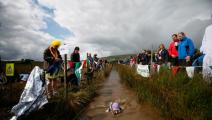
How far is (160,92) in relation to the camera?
6.34m

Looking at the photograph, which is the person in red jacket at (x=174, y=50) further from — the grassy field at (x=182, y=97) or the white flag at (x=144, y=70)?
the grassy field at (x=182, y=97)

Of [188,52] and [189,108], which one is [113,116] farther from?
[188,52]

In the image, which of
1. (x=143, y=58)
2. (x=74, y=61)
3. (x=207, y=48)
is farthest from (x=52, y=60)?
(x=143, y=58)

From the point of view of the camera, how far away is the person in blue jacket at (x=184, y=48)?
7.94 meters

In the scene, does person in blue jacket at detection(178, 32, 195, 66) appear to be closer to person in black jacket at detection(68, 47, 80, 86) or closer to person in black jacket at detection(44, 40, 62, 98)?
person in black jacket at detection(44, 40, 62, 98)

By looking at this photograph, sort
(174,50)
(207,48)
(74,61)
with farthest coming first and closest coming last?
1. (74,61)
2. (174,50)
3. (207,48)

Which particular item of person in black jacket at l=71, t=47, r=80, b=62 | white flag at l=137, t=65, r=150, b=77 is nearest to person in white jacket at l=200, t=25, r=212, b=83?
white flag at l=137, t=65, r=150, b=77

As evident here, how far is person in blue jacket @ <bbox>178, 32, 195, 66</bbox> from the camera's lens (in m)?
7.94

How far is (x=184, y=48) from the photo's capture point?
8039 mm

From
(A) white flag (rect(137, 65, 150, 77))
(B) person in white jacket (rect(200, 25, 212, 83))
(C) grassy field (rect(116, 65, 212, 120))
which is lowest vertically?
(C) grassy field (rect(116, 65, 212, 120))

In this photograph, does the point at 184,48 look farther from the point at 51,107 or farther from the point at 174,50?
the point at 51,107

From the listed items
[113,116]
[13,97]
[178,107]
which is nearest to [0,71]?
[13,97]

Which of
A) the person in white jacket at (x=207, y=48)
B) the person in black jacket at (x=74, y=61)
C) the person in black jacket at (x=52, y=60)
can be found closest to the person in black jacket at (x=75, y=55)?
the person in black jacket at (x=74, y=61)

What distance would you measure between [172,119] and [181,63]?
3.07m
